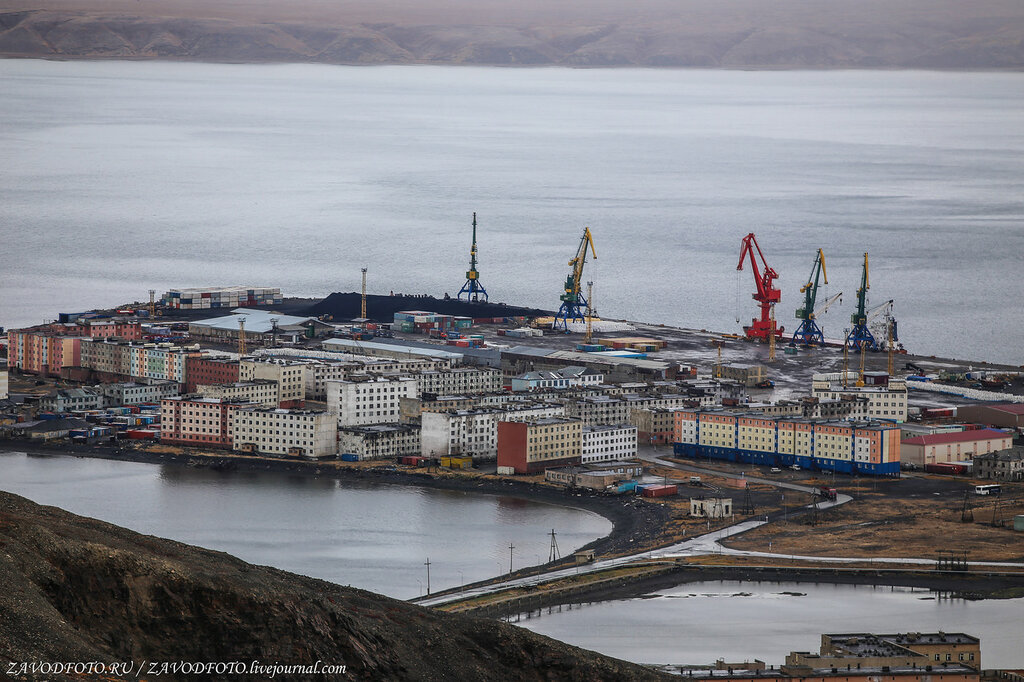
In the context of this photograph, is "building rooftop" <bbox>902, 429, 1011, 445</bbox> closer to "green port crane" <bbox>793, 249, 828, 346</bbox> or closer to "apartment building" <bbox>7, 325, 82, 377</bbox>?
"green port crane" <bbox>793, 249, 828, 346</bbox>

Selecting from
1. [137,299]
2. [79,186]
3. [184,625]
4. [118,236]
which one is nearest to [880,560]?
[184,625]

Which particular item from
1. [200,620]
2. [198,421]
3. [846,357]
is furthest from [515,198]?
[200,620]

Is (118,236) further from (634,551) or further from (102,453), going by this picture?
(634,551)

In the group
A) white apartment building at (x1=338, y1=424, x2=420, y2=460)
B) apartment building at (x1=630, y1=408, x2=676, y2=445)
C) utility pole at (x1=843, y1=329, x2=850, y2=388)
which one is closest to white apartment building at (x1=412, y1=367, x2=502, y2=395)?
apartment building at (x1=630, y1=408, x2=676, y2=445)

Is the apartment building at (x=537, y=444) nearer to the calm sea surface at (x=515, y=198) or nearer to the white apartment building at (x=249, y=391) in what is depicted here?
the white apartment building at (x=249, y=391)

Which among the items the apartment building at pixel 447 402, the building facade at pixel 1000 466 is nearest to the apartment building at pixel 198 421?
the apartment building at pixel 447 402

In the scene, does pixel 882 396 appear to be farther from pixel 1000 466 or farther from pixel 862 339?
pixel 862 339
